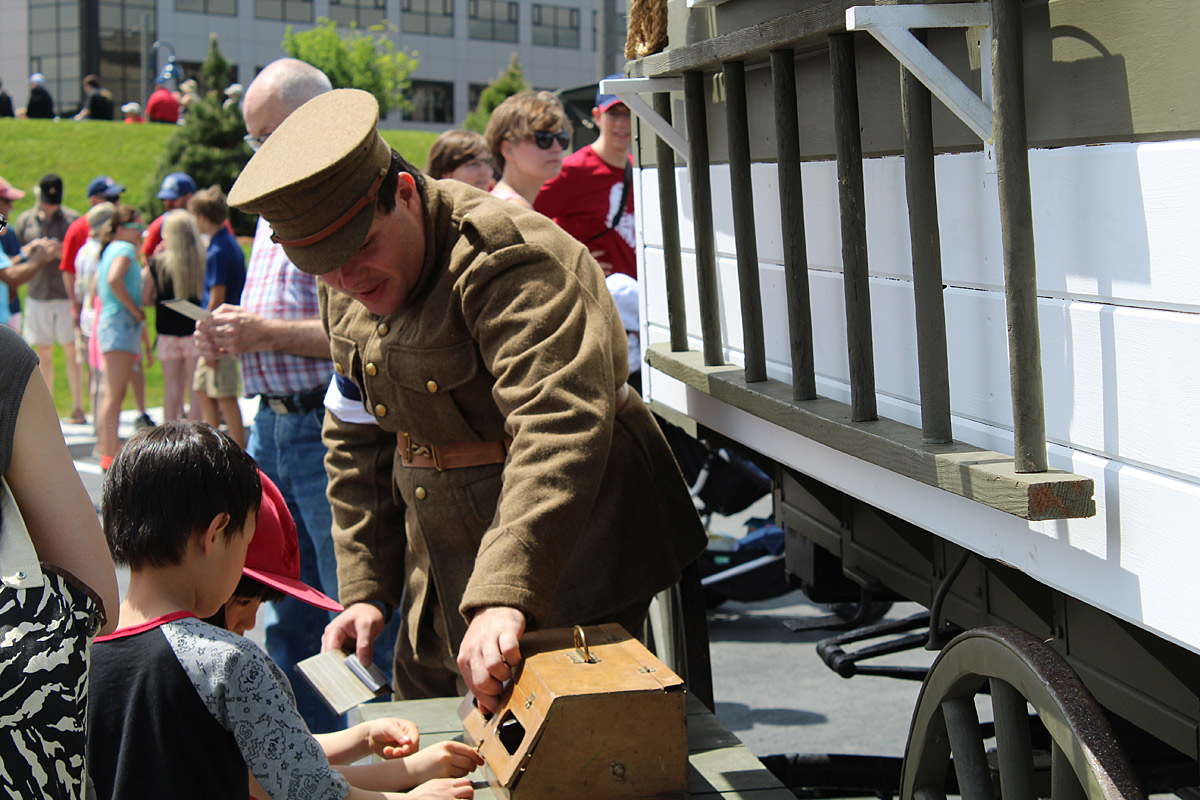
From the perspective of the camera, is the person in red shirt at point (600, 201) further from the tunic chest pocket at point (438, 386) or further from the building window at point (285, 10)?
the building window at point (285, 10)

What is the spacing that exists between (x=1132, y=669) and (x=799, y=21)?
96 cm

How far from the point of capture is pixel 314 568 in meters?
3.65

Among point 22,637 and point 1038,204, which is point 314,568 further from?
point 1038,204

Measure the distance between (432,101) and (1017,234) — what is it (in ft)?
164

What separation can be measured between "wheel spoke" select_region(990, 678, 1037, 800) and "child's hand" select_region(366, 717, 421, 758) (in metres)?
0.94

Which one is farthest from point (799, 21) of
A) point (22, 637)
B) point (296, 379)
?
point (296, 379)

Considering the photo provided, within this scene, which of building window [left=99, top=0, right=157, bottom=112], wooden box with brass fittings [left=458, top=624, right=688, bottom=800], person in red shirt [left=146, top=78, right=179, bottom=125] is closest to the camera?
wooden box with brass fittings [left=458, top=624, right=688, bottom=800]

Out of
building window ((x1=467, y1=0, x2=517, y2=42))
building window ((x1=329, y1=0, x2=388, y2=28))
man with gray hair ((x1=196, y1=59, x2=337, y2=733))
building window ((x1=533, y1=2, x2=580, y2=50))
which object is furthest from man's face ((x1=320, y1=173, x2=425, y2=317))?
building window ((x1=533, y1=2, x2=580, y2=50))

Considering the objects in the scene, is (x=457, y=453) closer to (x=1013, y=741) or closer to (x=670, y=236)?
(x=670, y=236)

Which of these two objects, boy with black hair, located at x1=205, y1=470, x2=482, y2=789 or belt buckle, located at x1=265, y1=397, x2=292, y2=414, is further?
belt buckle, located at x1=265, y1=397, x2=292, y2=414

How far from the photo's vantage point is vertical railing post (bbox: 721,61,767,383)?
215 cm

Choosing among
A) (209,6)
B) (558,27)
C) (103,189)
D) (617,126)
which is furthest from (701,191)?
(558,27)

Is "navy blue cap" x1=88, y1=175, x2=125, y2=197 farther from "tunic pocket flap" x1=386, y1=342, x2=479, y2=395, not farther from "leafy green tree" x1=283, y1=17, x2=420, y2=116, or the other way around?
"leafy green tree" x1=283, y1=17, x2=420, y2=116

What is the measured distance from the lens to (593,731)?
180 centimetres
